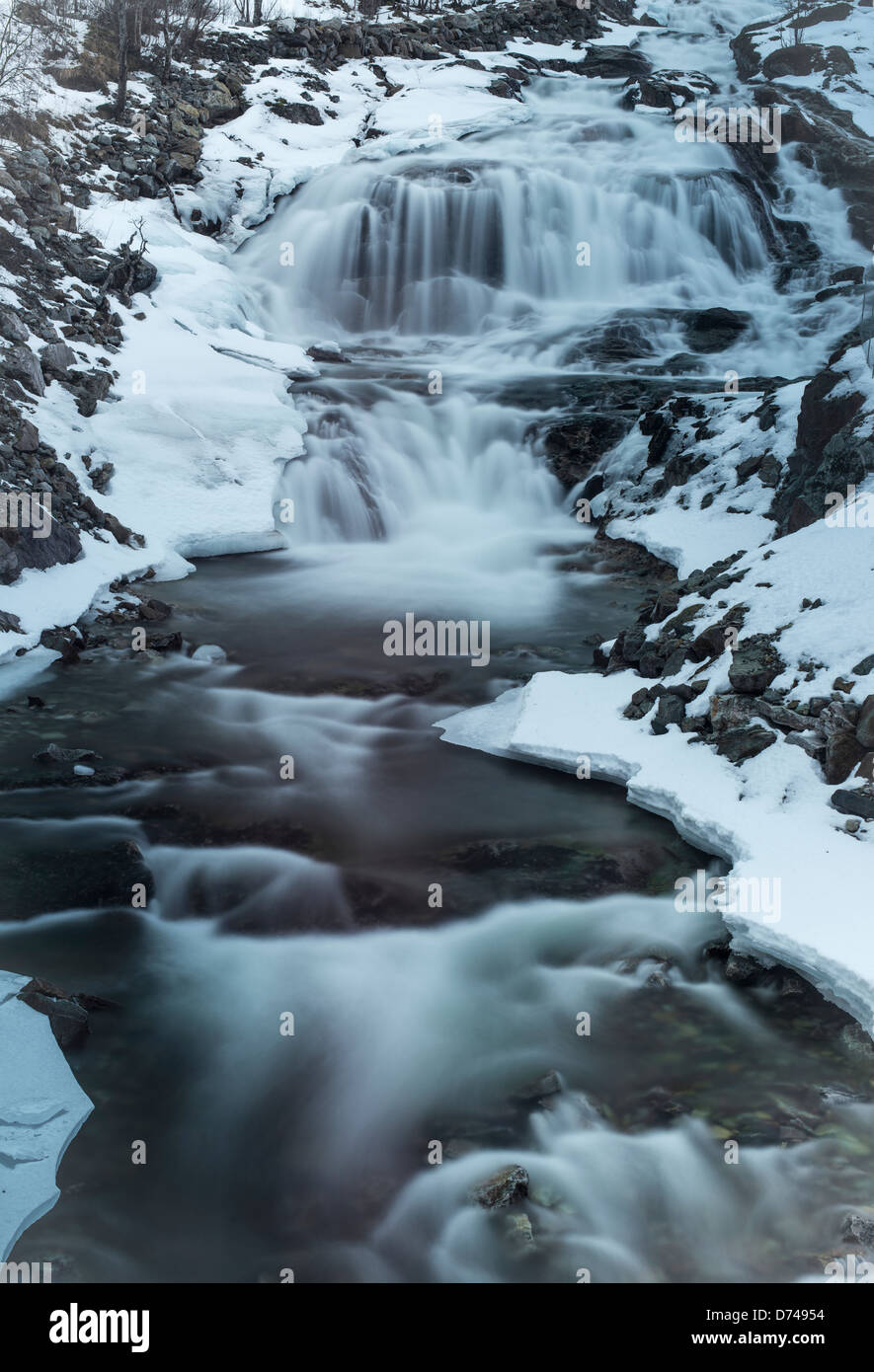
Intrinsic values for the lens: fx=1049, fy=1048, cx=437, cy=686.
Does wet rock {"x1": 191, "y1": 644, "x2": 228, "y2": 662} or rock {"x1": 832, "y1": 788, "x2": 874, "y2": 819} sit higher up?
wet rock {"x1": 191, "y1": 644, "x2": 228, "y2": 662}

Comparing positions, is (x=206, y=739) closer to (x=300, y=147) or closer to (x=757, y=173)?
(x=300, y=147)

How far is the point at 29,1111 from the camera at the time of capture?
440 cm

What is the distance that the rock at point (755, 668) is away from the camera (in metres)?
7.14

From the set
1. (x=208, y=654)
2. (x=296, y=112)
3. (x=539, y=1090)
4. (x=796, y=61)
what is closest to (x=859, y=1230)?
(x=539, y=1090)

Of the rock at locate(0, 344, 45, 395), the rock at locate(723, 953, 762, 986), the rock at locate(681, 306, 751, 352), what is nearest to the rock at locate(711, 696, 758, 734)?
the rock at locate(723, 953, 762, 986)

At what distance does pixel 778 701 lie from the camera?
695 cm

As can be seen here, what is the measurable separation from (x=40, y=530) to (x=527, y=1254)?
8188 millimetres

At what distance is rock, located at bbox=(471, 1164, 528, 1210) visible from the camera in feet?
13.5

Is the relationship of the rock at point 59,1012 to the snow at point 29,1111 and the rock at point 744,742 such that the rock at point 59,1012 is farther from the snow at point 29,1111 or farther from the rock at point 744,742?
the rock at point 744,742

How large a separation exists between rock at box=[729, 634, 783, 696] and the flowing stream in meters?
1.11

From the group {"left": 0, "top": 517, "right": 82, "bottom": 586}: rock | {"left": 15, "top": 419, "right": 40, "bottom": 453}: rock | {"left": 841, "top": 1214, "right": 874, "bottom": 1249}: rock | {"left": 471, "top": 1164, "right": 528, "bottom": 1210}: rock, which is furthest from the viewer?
{"left": 15, "top": 419, "right": 40, "bottom": 453}: rock

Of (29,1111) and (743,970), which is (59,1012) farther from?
(743,970)

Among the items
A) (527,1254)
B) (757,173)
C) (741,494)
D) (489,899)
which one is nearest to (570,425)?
(741,494)

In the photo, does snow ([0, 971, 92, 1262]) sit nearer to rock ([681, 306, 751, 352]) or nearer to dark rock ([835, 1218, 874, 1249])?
dark rock ([835, 1218, 874, 1249])
